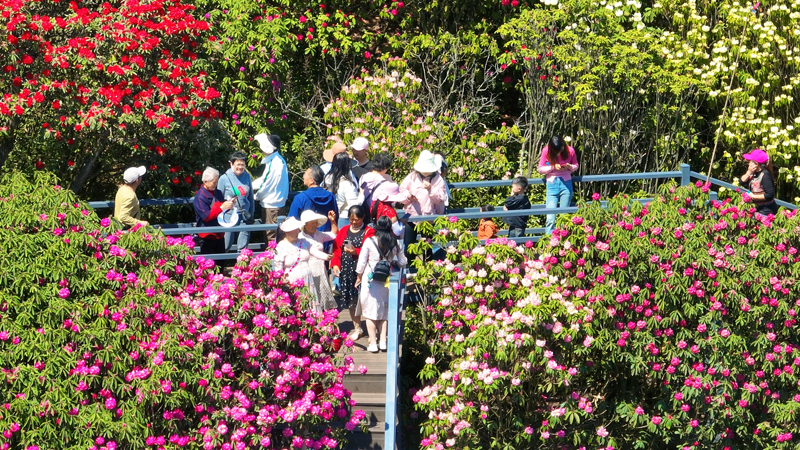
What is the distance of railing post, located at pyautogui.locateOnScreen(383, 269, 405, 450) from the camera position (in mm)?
9969

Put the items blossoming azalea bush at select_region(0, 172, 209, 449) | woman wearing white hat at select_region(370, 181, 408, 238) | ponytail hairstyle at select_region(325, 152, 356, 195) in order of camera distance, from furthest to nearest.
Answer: ponytail hairstyle at select_region(325, 152, 356, 195), woman wearing white hat at select_region(370, 181, 408, 238), blossoming azalea bush at select_region(0, 172, 209, 449)

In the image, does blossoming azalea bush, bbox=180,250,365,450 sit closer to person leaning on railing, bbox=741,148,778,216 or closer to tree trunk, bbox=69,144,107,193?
tree trunk, bbox=69,144,107,193

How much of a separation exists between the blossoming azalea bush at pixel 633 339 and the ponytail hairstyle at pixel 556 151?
7.10ft

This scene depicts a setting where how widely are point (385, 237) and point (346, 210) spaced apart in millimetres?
1317

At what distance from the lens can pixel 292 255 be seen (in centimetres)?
1038

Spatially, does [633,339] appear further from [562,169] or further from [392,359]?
[562,169]

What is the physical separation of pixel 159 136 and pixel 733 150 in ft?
23.8

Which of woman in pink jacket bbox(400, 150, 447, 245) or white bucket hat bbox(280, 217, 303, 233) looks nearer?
white bucket hat bbox(280, 217, 303, 233)

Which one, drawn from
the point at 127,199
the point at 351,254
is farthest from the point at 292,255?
the point at 127,199

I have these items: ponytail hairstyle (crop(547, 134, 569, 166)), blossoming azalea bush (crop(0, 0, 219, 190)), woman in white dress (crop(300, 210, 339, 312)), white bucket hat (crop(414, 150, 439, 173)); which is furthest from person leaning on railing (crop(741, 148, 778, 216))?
blossoming azalea bush (crop(0, 0, 219, 190))

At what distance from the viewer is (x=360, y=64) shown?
16.6 m

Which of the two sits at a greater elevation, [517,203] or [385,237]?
[517,203]

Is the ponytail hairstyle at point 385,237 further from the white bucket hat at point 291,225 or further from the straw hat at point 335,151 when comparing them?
the straw hat at point 335,151

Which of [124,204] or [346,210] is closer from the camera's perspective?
[124,204]
